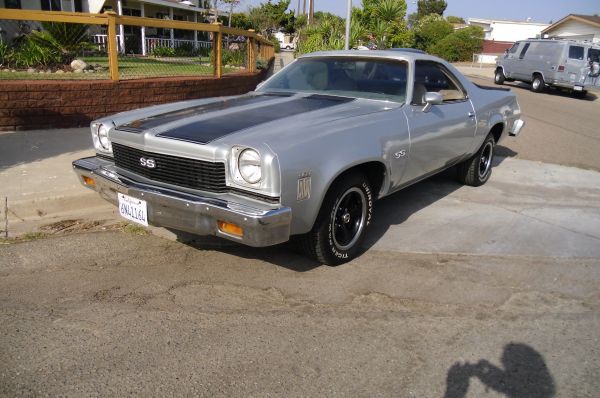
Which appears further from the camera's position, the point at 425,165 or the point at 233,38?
the point at 233,38

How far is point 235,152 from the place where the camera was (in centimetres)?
321

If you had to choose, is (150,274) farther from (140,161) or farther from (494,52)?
(494,52)

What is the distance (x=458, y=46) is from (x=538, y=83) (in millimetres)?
22124

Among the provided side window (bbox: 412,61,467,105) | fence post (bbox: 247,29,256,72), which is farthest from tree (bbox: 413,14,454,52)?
side window (bbox: 412,61,467,105)

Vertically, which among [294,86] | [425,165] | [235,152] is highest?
[294,86]

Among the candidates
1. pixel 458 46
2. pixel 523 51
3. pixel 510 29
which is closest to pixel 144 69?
pixel 523 51

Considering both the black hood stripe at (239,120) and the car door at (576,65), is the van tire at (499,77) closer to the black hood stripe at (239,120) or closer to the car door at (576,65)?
the car door at (576,65)

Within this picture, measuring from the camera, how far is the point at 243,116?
384 cm

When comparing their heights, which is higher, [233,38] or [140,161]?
[233,38]

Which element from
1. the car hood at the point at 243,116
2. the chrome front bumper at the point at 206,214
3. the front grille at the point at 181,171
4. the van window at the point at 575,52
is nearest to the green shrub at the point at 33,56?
the car hood at the point at 243,116

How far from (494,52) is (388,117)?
4766 centimetres

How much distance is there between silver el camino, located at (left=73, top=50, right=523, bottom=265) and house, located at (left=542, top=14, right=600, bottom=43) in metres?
37.7

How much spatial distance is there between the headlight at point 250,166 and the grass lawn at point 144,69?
6059mm

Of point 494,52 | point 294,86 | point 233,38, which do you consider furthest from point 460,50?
point 294,86
